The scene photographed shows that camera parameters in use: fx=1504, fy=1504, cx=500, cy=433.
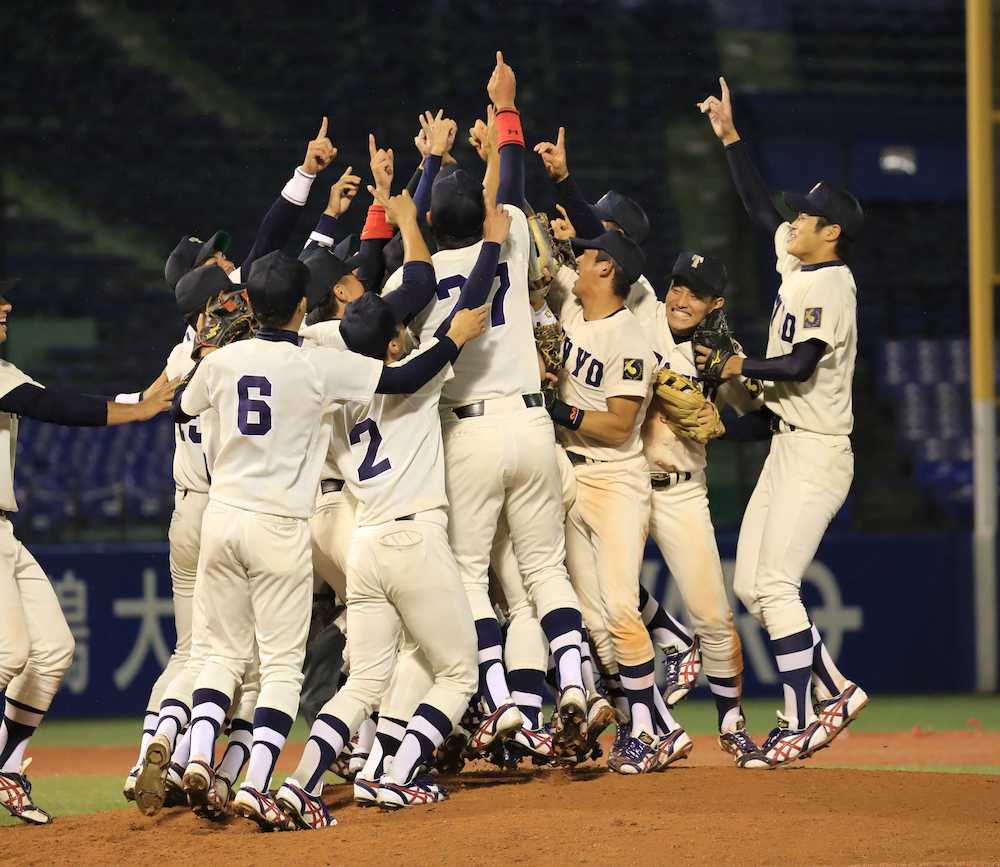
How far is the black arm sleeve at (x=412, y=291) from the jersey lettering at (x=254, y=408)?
51cm

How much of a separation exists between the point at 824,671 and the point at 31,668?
2.92 m

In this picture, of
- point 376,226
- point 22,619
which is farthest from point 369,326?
point 22,619

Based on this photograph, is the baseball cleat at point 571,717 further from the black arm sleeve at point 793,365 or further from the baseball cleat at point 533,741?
the black arm sleeve at point 793,365

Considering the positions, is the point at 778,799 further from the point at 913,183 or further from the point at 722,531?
the point at 913,183

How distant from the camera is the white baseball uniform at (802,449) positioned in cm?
553

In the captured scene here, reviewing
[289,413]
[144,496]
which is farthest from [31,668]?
[144,496]

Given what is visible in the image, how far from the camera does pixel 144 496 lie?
10828 mm

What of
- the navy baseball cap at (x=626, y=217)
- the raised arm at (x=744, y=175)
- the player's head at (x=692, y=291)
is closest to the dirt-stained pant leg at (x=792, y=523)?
the player's head at (x=692, y=291)

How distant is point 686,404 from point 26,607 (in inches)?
97.2

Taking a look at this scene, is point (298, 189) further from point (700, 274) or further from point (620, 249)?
point (700, 274)

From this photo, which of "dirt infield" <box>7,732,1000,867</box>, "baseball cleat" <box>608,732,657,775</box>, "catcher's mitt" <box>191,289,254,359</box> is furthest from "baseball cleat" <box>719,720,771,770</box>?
"catcher's mitt" <box>191,289,254,359</box>

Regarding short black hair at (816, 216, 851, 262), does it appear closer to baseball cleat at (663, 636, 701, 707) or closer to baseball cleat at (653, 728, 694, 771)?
baseball cleat at (663, 636, 701, 707)

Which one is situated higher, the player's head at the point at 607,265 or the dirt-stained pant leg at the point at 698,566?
the player's head at the point at 607,265

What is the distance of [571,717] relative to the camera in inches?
195
